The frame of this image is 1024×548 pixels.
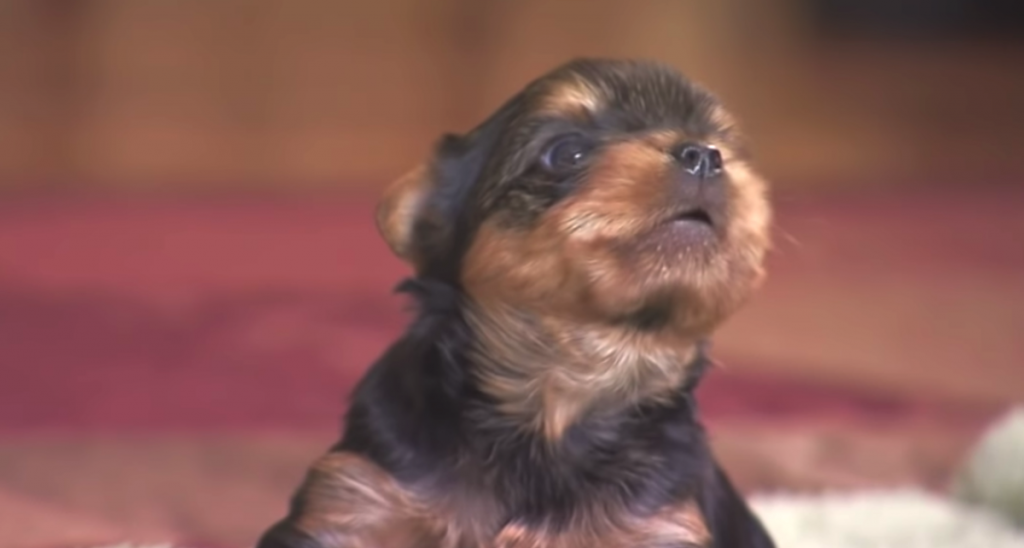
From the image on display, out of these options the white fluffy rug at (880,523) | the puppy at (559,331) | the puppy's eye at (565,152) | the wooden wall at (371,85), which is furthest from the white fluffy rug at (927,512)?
the wooden wall at (371,85)

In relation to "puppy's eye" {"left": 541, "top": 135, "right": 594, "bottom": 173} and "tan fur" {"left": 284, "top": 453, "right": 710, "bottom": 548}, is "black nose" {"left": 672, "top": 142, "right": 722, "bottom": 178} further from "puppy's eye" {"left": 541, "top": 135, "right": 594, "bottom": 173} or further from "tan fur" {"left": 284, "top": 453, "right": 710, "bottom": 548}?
"tan fur" {"left": 284, "top": 453, "right": 710, "bottom": 548}

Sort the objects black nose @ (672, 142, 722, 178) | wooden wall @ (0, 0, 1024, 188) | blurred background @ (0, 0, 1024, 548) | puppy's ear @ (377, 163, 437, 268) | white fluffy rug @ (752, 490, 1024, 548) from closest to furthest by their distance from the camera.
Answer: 1. black nose @ (672, 142, 722, 178)
2. puppy's ear @ (377, 163, 437, 268)
3. white fluffy rug @ (752, 490, 1024, 548)
4. blurred background @ (0, 0, 1024, 548)
5. wooden wall @ (0, 0, 1024, 188)

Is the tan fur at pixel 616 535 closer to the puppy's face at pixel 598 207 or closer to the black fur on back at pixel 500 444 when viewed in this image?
the black fur on back at pixel 500 444

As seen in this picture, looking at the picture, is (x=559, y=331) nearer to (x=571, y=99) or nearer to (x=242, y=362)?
(x=571, y=99)

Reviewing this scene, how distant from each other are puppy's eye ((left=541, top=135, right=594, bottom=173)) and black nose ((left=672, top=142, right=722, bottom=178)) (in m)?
0.11

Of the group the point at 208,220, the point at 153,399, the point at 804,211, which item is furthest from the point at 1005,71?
the point at 153,399

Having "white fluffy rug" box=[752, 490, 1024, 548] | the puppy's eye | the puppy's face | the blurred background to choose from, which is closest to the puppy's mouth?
the puppy's face

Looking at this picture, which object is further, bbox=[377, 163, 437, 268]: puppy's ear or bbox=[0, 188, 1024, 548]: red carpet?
bbox=[0, 188, 1024, 548]: red carpet

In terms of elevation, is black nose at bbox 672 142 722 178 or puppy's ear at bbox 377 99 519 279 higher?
puppy's ear at bbox 377 99 519 279

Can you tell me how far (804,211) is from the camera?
5555 millimetres

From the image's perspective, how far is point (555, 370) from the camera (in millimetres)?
1963

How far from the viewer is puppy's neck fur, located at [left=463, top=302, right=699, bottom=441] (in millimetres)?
1932

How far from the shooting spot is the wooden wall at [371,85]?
6.23m

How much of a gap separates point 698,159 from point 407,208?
384 millimetres
